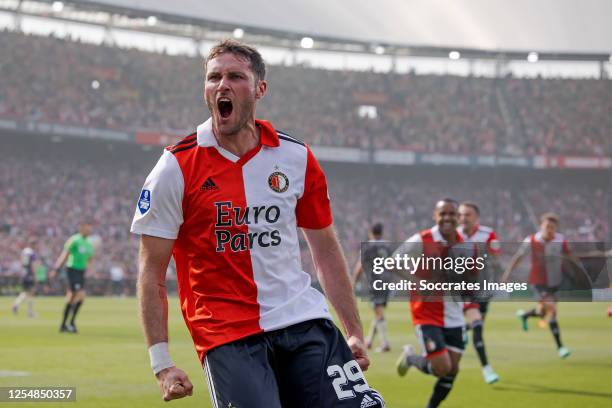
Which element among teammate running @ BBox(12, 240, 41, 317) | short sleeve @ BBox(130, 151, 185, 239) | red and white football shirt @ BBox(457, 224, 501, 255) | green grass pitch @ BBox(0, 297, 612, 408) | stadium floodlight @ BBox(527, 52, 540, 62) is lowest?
green grass pitch @ BBox(0, 297, 612, 408)

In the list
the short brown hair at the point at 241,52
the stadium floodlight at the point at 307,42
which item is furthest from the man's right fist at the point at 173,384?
the stadium floodlight at the point at 307,42

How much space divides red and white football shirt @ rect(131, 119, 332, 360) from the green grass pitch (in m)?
5.99

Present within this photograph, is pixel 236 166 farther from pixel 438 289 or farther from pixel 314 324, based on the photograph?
pixel 438 289

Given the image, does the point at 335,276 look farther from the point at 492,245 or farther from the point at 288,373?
the point at 492,245

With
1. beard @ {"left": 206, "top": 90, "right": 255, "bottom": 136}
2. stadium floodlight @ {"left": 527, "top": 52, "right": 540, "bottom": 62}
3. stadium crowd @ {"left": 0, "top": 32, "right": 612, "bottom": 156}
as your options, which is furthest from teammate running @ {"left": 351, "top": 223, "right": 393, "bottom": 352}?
stadium floodlight @ {"left": 527, "top": 52, "right": 540, "bottom": 62}

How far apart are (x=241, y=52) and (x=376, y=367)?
34.9 feet

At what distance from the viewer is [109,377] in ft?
40.7

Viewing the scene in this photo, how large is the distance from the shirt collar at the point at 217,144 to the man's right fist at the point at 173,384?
3.57 ft

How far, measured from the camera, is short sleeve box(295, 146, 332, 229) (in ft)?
15.5

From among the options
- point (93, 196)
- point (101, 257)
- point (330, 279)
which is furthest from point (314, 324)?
point (93, 196)

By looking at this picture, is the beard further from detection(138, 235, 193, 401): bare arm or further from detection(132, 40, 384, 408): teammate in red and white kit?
detection(138, 235, 193, 401): bare arm

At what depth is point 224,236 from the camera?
4.34 m

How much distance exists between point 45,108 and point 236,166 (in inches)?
1730

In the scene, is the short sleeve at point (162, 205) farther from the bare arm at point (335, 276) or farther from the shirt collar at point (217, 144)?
the bare arm at point (335, 276)
